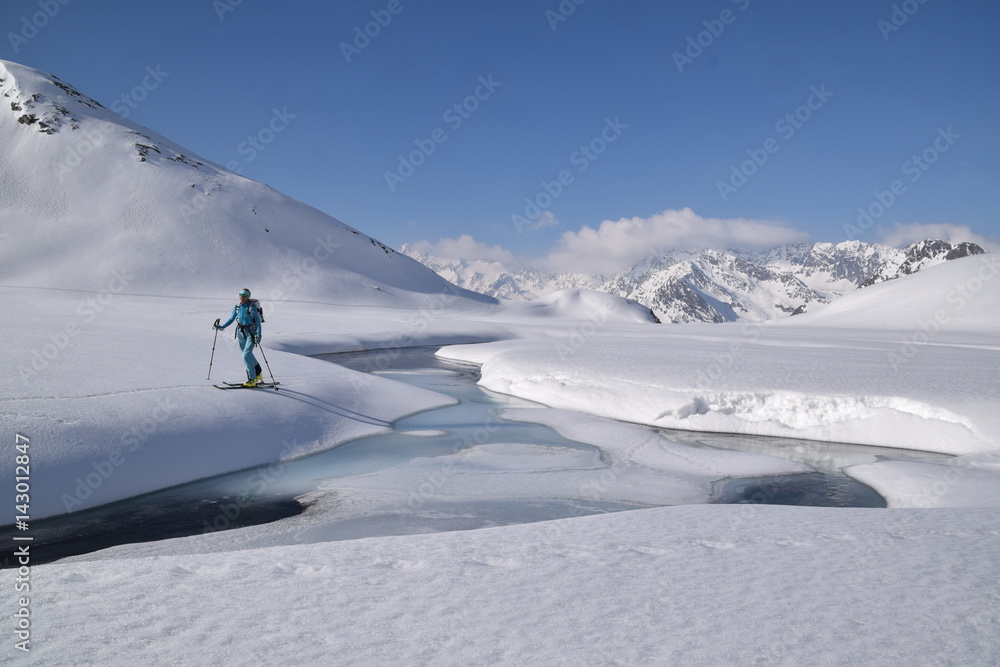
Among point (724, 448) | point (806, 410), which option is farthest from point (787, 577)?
point (806, 410)

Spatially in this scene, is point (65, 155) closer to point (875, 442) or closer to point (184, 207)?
point (184, 207)

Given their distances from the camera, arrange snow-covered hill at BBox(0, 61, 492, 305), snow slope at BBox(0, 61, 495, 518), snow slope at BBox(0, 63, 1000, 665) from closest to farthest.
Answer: snow slope at BBox(0, 63, 1000, 665)
snow slope at BBox(0, 61, 495, 518)
snow-covered hill at BBox(0, 61, 492, 305)

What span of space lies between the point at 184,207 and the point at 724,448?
9588 cm

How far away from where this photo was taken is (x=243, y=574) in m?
4.46

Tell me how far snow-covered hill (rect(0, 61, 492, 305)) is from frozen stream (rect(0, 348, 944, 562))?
2715 inches

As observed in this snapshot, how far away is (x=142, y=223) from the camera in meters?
80.0

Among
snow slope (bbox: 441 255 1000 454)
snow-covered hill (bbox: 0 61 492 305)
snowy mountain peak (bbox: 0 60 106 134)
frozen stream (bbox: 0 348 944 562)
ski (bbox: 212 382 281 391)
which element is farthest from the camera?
snowy mountain peak (bbox: 0 60 106 134)

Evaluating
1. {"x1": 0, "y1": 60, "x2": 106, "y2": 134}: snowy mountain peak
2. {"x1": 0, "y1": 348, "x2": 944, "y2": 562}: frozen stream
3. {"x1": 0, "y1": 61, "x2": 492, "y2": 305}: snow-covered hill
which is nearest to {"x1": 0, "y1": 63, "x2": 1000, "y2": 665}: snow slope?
{"x1": 0, "y1": 348, "x2": 944, "y2": 562}: frozen stream

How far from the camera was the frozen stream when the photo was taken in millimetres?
7562

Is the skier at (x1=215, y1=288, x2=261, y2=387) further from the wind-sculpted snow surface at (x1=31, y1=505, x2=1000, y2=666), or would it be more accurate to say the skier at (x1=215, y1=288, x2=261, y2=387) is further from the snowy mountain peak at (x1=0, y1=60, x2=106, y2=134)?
the snowy mountain peak at (x1=0, y1=60, x2=106, y2=134)

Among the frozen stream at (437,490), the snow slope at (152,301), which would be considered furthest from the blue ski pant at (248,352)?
the frozen stream at (437,490)

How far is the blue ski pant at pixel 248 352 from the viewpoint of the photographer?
1314 centimetres

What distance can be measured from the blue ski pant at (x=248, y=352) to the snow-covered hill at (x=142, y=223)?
65317 mm

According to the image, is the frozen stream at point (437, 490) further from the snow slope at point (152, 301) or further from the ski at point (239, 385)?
the ski at point (239, 385)
